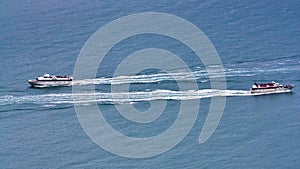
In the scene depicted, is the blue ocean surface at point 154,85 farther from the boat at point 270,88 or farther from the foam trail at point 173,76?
the boat at point 270,88

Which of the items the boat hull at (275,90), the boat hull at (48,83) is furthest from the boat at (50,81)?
the boat hull at (275,90)

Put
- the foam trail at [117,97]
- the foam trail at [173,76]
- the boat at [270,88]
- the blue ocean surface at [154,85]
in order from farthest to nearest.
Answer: the foam trail at [173,76]
the boat at [270,88]
the foam trail at [117,97]
the blue ocean surface at [154,85]

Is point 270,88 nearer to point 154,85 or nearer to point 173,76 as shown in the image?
point 173,76

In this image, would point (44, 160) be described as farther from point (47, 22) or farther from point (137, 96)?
point (47, 22)

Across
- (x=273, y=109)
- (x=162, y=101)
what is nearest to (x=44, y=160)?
(x=162, y=101)

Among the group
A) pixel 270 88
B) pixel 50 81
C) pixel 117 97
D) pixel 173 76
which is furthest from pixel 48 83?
pixel 270 88

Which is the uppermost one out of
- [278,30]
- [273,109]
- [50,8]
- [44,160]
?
[50,8]

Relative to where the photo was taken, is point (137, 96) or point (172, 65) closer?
point (137, 96)
